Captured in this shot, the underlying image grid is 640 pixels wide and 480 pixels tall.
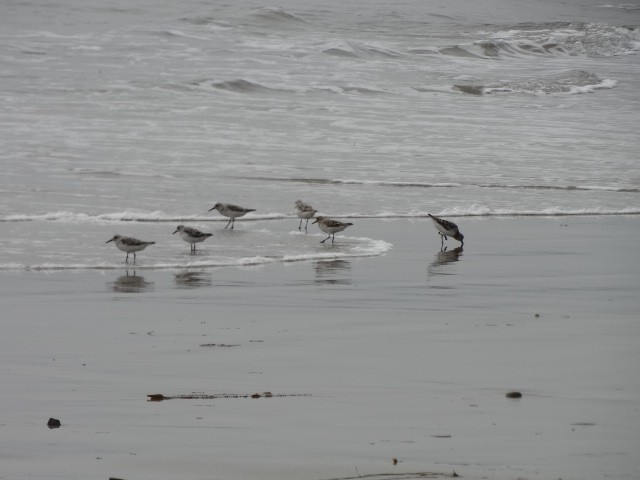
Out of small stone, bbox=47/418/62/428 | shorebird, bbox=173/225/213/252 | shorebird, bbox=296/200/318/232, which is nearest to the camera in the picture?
small stone, bbox=47/418/62/428

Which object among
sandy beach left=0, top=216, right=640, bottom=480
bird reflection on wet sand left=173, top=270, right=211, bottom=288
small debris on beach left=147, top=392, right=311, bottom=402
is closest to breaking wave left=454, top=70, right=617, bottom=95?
bird reflection on wet sand left=173, top=270, right=211, bottom=288

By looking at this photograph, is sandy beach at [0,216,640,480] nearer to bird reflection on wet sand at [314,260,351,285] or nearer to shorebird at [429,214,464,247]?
bird reflection on wet sand at [314,260,351,285]

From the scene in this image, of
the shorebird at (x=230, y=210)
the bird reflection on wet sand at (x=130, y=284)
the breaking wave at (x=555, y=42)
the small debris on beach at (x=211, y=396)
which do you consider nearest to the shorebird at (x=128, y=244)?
the bird reflection on wet sand at (x=130, y=284)

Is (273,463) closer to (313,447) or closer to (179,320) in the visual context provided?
(313,447)

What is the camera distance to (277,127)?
1001 inches

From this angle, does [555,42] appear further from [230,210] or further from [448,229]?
[448,229]

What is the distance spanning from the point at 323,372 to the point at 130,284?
13.3ft

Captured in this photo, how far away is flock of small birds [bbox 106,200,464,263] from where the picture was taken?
35.8 feet

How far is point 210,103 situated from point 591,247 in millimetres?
18596

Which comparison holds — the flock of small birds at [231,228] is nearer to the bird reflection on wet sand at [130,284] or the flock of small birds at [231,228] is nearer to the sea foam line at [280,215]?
the sea foam line at [280,215]

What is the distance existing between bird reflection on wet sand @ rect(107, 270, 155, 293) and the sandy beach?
0.9 inches

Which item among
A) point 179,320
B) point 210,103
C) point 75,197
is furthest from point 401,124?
point 179,320

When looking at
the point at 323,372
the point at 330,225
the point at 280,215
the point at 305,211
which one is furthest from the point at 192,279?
the point at 280,215

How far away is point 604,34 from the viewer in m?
57.1
